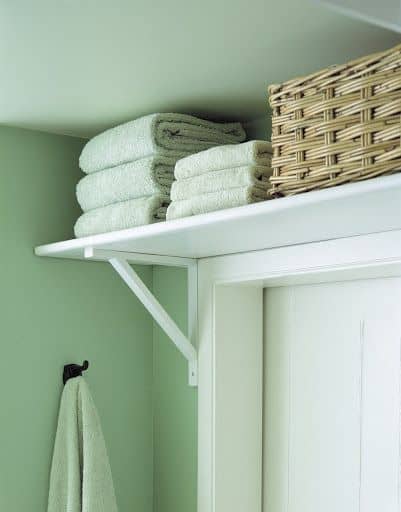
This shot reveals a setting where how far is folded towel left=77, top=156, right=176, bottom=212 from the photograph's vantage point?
169 centimetres

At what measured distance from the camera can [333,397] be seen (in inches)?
69.6

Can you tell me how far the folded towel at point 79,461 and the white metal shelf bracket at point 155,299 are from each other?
0.26m

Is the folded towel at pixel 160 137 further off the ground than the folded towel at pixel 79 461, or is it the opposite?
the folded towel at pixel 160 137

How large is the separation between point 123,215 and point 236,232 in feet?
1.09

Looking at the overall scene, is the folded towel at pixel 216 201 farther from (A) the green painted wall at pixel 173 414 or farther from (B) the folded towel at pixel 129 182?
(A) the green painted wall at pixel 173 414

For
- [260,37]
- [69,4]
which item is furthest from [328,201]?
[69,4]

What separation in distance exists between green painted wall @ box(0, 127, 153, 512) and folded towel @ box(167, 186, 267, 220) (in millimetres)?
556

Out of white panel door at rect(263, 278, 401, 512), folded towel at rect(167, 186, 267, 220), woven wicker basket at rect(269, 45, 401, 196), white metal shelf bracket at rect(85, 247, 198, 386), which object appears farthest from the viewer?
white metal shelf bracket at rect(85, 247, 198, 386)

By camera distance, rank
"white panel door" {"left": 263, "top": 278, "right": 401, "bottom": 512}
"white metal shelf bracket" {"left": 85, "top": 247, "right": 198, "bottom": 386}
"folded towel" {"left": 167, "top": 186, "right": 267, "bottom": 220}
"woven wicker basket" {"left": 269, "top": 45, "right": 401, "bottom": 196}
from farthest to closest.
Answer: "white metal shelf bracket" {"left": 85, "top": 247, "right": 198, "bottom": 386}, "white panel door" {"left": 263, "top": 278, "right": 401, "bottom": 512}, "folded towel" {"left": 167, "top": 186, "right": 267, "bottom": 220}, "woven wicker basket" {"left": 269, "top": 45, "right": 401, "bottom": 196}

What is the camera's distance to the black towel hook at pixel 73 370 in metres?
1.98

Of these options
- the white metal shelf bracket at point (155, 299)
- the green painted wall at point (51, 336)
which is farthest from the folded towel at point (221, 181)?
the green painted wall at point (51, 336)

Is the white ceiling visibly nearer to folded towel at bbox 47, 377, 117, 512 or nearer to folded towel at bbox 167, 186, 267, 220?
folded towel at bbox 167, 186, 267, 220

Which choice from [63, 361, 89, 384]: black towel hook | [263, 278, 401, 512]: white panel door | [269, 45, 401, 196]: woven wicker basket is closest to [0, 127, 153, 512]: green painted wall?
[63, 361, 89, 384]: black towel hook

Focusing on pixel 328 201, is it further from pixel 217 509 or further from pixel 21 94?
pixel 217 509
